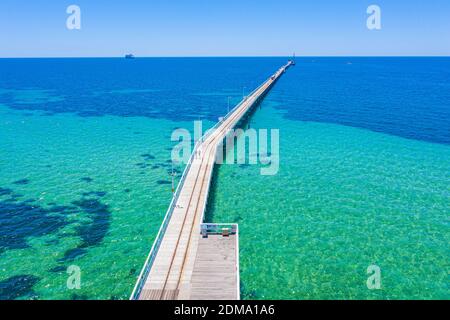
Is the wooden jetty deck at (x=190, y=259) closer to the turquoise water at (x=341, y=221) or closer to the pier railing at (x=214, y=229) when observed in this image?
the pier railing at (x=214, y=229)

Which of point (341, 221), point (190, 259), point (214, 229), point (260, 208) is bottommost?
point (190, 259)

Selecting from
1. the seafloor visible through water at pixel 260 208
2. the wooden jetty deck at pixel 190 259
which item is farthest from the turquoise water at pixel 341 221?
the wooden jetty deck at pixel 190 259

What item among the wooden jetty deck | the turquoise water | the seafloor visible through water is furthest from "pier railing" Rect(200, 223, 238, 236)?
the seafloor visible through water

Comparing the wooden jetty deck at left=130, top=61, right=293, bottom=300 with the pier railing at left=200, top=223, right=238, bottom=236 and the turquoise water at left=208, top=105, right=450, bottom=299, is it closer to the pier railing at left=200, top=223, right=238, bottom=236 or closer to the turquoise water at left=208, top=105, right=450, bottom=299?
the pier railing at left=200, top=223, right=238, bottom=236

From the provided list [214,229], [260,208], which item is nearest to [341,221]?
[260,208]

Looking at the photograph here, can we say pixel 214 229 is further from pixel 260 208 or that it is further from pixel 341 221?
pixel 341 221

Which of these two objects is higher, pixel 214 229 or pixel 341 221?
pixel 214 229

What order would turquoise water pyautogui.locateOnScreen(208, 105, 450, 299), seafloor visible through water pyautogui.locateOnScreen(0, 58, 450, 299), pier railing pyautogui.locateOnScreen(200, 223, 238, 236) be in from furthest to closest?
pier railing pyautogui.locateOnScreen(200, 223, 238, 236) < seafloor visible through water pyautogui.locateOnScreen(0, 58, 450, 299) < turquoise water pyautogui.locateOnScreen(208, 105, 450, 299)

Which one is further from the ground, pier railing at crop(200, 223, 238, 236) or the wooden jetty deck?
pier railing at crop(200, 223, 238, 236)
